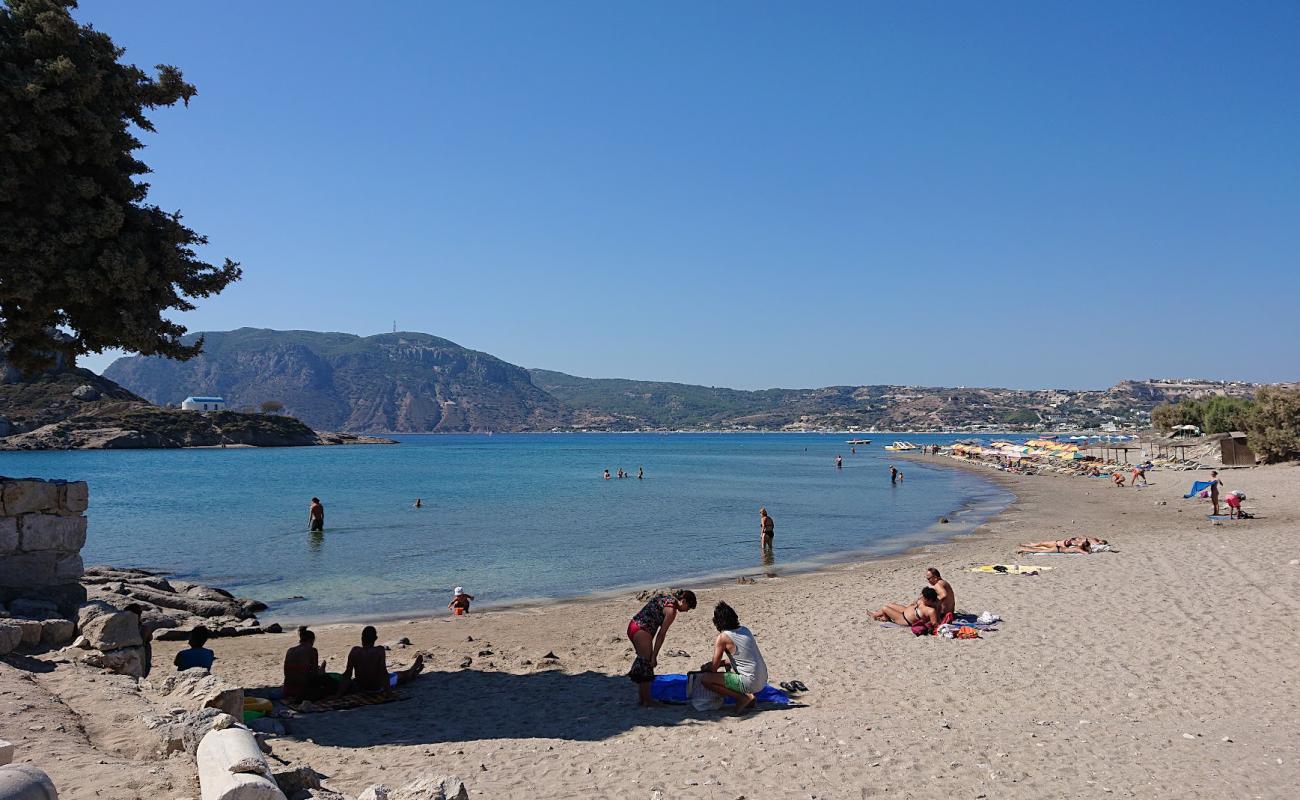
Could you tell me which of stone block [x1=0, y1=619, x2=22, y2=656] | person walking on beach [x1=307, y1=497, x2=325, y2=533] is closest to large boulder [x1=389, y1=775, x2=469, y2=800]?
stone block [x1=0, y1=619, x2=22, y2=656]

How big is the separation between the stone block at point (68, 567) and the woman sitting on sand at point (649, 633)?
20.0ft

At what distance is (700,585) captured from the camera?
1836 centimetres

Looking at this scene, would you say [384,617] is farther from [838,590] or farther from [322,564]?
[838,590]

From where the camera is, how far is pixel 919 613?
11.4 m

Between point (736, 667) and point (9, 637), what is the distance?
6.73m

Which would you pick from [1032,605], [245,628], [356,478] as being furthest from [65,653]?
[356,478]

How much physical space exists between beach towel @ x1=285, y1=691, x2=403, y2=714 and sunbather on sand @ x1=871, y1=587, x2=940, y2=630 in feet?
23.6

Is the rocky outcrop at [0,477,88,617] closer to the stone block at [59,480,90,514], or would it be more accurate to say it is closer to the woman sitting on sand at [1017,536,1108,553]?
the stone block at [59,480,90,514]

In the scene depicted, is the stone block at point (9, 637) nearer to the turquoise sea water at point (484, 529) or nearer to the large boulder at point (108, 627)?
the large boulder at point (108, 627)

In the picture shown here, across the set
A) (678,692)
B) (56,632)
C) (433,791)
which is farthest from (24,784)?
(678,692)

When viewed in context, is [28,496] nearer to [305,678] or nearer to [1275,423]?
[305,678]

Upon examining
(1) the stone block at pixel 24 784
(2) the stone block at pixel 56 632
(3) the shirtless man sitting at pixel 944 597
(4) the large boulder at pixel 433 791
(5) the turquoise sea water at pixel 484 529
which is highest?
(1) the stone block at pixel 24 784

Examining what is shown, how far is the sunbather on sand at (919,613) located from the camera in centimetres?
1123

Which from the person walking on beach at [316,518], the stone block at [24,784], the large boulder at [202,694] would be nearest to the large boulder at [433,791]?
the stone block at [24,784]
